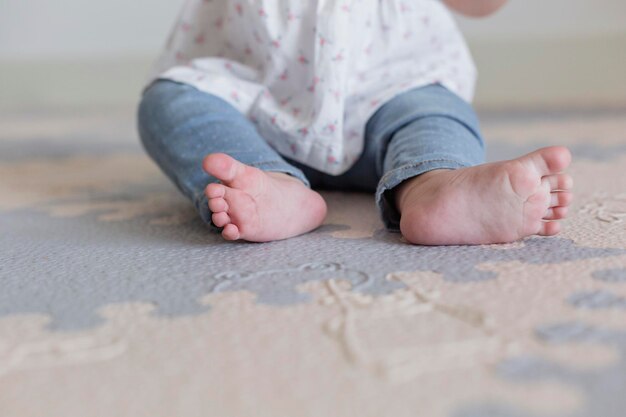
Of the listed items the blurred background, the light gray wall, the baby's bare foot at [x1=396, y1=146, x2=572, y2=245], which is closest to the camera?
the baby's bare foot at [x1=396, y1=146, x2=572, y2=245]

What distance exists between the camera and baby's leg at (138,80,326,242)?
0.61 m

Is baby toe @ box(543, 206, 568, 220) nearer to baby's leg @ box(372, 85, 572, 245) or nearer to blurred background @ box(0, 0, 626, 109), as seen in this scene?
baby's leg @ box(372, 85, 572, 245)

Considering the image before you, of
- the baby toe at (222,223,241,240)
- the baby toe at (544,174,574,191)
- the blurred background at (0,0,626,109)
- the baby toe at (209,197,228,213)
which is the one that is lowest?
the blurred background at (0,0,626,109)

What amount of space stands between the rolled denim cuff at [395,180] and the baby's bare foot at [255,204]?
6 centimetres

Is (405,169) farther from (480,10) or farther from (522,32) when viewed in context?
(522,32)

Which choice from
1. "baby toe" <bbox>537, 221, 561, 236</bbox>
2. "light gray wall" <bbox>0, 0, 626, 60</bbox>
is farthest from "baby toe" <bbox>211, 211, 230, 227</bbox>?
"light gray wall" <bbox>0, 0, 626, 60</bbox>

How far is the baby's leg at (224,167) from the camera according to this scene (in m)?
0.61

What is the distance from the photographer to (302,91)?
853 mm

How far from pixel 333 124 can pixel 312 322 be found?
39 centimetres

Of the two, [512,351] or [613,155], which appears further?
[613,155]

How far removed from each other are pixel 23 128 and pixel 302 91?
3.26ft

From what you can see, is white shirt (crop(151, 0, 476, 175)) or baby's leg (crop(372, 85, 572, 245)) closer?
baby's leg (crop(372, 85, 572, 245))

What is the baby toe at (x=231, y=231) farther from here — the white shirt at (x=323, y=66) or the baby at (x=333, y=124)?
the white shirt at (x=323, y=66)

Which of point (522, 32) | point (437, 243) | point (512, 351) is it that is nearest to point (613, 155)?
point (437, 243)
